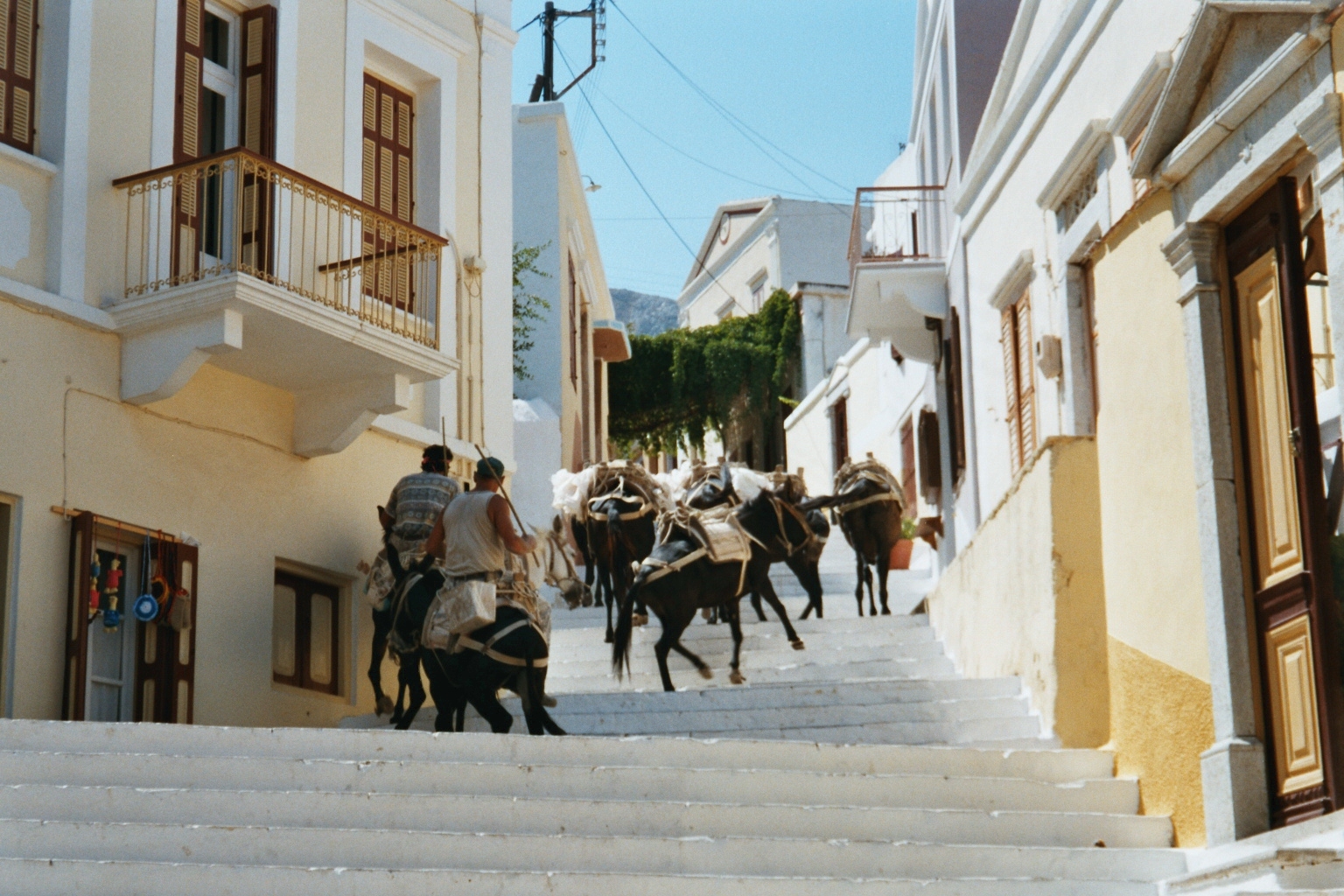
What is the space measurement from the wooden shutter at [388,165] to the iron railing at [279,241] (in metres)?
0.04

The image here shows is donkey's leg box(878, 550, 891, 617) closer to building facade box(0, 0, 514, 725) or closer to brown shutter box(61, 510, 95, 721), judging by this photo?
building facade box(0, 0, 514, 725)

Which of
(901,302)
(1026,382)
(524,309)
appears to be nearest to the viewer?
(1026,382)

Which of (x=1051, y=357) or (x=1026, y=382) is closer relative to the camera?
(x=1051, y=357)

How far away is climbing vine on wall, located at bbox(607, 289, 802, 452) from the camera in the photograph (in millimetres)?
39156

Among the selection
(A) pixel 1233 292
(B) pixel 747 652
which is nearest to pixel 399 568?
(B) pixel 747 652

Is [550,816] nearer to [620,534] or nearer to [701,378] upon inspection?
[620,534]

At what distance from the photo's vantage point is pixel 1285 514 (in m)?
9.16

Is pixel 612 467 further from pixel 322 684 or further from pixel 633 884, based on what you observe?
pixel 633 884

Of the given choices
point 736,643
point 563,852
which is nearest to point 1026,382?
point 736,643

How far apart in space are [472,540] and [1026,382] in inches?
286

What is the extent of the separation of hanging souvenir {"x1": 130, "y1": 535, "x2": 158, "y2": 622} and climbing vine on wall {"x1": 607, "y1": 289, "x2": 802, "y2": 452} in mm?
25587

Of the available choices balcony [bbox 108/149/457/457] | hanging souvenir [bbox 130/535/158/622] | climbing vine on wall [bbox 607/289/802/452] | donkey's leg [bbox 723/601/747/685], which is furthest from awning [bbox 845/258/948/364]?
climbing vine on wall [bbox 607/289/802/452]

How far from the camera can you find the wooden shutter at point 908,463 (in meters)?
28.6

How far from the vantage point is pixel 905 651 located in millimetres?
15844
